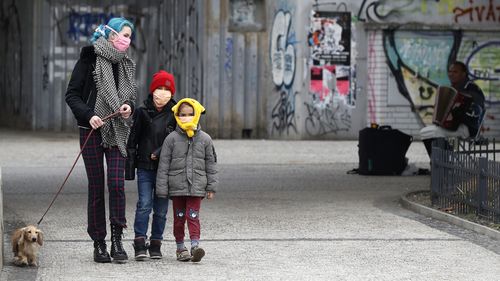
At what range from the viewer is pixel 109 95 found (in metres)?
10.4

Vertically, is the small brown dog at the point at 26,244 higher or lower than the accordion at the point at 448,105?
lower

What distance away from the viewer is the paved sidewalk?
33.5 ft

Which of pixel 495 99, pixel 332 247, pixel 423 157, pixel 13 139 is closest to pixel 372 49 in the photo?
pixel 495 99

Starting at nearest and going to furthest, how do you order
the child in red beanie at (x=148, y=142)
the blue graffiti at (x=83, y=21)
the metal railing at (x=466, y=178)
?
the child in red beanie at (x=148, y=142), the metal railing at (x=466, y=178), the blue graffiti at (x=83, y=21)

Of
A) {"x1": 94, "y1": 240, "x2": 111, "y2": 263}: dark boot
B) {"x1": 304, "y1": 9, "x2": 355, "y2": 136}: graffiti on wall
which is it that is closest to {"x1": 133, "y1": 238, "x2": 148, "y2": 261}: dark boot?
{"x1": 94, "y1": 240, "x2": 111, "y2": 263}: dark boot

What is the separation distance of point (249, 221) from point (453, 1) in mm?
15091

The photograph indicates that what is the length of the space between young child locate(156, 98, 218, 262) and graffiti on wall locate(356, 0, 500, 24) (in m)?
17.1

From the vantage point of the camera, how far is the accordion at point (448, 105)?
1872cm

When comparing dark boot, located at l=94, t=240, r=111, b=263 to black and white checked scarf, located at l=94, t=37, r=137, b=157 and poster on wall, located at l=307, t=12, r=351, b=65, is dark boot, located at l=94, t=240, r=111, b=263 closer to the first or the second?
black and white checked scarf, located at l=94, t=37, r=137, b=157

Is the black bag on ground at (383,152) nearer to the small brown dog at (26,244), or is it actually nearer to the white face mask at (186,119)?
the white face mask at (186,119)

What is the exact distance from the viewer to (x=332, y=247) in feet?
38.2

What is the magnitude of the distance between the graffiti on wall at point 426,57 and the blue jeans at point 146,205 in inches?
676

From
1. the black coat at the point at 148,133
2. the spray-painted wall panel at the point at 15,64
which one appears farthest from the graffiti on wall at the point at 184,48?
the black coat at the point at 148,133

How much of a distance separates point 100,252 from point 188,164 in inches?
38.4
